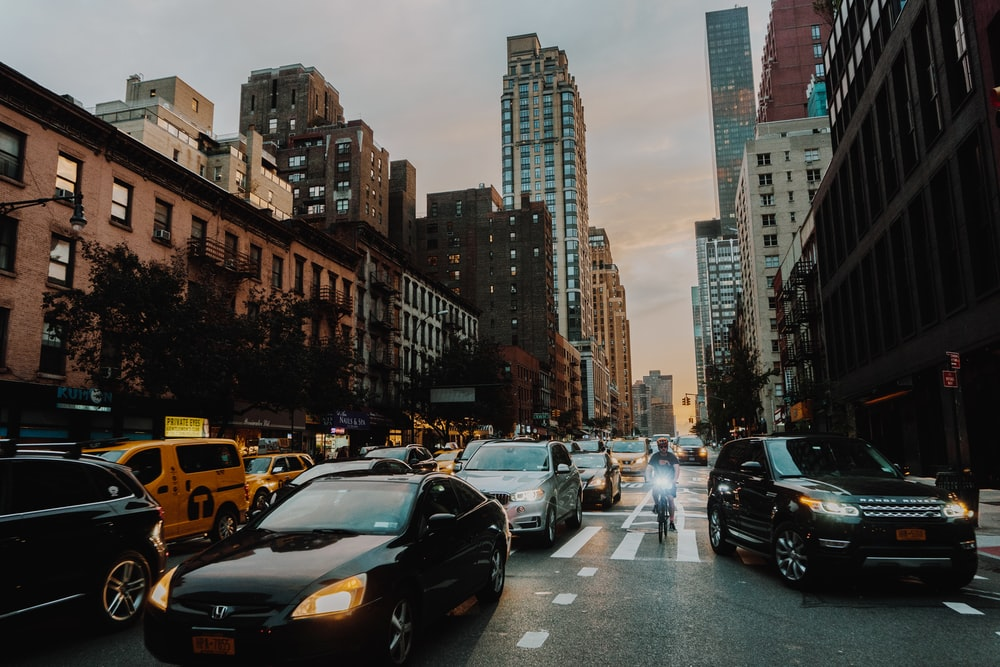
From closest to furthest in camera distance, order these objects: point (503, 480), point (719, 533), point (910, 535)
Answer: point (910, 535) → point (719, 533) → point (503, 480)

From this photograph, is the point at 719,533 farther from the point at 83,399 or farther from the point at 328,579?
the point at 83,399

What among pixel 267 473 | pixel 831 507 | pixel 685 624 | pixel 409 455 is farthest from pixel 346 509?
pixel 409 455

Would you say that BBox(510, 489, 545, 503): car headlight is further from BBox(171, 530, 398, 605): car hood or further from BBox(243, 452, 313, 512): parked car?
BBox(243, 452, 313, 512): parked car

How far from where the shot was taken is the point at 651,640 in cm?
621

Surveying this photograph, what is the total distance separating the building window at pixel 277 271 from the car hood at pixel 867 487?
1346 inches

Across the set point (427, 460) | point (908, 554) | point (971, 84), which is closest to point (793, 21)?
point (971, 84)

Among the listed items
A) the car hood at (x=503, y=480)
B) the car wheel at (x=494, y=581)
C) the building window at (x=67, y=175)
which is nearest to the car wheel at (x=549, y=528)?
the car hood at (x=503, y=480)

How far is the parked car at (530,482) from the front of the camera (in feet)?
37.1

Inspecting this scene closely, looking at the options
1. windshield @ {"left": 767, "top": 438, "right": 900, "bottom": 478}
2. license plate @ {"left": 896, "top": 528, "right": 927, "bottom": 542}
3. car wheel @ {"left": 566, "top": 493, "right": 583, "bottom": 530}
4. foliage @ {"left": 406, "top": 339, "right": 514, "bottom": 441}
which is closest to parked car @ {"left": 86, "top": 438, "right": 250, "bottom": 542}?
car wheel @ {"left": 566, "top": 493, "right": 583, "bottom": 530}

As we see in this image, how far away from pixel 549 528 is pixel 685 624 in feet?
16.4

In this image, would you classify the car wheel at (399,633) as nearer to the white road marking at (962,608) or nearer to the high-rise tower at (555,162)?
the white road marking at (962,608)

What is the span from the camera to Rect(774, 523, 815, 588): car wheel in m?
7.97

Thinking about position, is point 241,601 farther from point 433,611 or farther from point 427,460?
point 427,460

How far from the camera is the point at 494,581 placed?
25.2 feet
